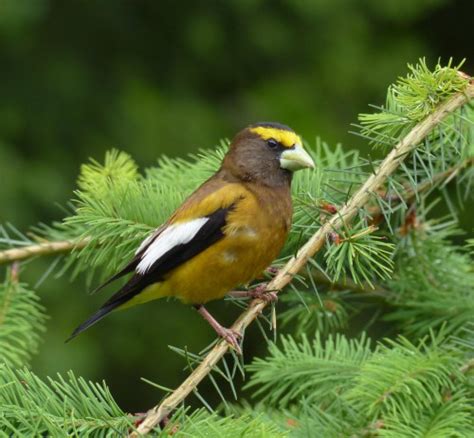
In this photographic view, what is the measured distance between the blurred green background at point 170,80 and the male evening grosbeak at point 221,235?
3.29m

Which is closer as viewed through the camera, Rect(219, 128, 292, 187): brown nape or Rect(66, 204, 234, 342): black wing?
Rect(66, 204, 234, 342): black wing

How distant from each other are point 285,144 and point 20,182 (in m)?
3.30

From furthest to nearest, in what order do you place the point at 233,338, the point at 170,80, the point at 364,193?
the point at 170,80
the point at 364,193
the point at 233,338

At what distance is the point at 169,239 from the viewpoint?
2.89m

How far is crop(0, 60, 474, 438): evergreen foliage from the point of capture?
1922mm

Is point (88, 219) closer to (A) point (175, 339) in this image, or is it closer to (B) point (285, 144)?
(B) point (285, 144)

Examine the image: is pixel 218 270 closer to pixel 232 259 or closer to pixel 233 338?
pixel 232 259

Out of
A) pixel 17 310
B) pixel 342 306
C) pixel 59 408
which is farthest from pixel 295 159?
pixel 59 408

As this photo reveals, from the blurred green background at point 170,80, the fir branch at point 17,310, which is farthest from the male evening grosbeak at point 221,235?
the blurred green background at point 170,80

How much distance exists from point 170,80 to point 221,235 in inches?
179

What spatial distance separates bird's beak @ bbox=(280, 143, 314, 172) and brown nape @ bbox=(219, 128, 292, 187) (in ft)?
0.15


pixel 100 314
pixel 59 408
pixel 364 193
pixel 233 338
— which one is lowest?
pixel 59 408

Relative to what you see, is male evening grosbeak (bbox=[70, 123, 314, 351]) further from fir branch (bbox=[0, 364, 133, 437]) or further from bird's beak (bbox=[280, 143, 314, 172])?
fir branch (bbox=[0, 364, 133, 437])

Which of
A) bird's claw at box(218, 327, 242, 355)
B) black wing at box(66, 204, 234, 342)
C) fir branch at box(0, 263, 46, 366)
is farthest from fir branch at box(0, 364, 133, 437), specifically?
black wing at box(66, 204, 234, 342)
